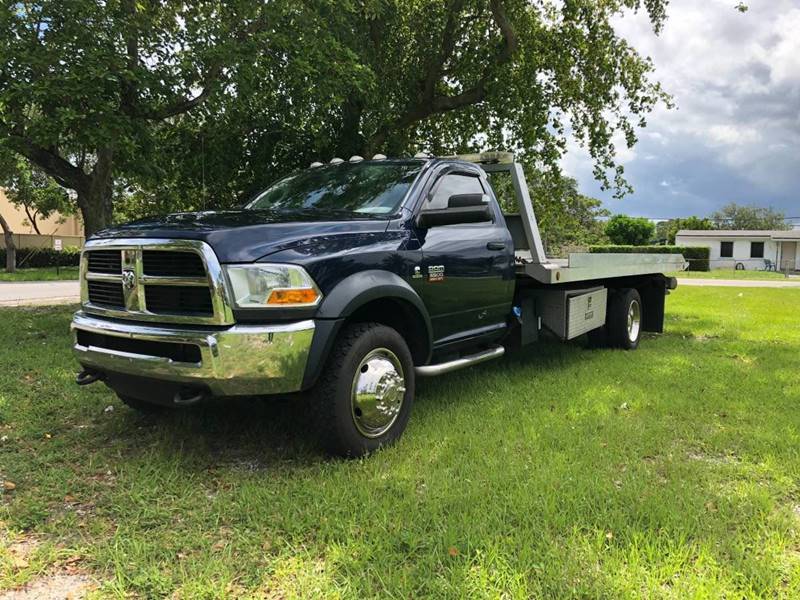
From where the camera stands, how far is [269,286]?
10.8 feet

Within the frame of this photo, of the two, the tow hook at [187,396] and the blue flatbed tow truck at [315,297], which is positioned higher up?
the blue flatbed tow truck at [315,297]

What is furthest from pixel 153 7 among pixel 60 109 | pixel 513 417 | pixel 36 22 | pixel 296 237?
pixel 513 417

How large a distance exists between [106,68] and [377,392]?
5.72 meters

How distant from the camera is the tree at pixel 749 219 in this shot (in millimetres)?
82562

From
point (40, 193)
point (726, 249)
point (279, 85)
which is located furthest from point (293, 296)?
point (726, 249)

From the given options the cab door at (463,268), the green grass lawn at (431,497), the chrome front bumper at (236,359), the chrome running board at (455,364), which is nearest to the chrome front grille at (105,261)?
the chrome front bumper at (236,359)

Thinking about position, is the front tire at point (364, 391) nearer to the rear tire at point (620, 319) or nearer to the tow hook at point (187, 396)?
the tow hook at point (187, 396)

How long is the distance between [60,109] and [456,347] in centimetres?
531

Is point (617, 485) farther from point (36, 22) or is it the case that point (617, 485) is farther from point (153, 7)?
point (153, 7)

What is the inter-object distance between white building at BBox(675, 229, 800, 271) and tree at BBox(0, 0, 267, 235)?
46.1 metres

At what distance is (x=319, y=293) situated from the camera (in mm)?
3461

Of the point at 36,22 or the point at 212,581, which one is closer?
the point at 212,581

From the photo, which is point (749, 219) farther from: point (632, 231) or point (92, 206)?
point (92, 206)

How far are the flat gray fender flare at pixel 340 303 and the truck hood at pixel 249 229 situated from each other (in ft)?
0.96
